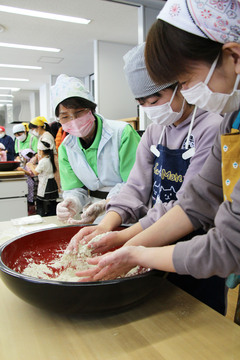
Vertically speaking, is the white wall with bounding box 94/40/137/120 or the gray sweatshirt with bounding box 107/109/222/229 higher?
the white wall with bounding box 94/40/137/120

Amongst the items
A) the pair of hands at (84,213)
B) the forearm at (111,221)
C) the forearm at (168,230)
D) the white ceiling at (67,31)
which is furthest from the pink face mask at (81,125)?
the white ceiling at (67,31)

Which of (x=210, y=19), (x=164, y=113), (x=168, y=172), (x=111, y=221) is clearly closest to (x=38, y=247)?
(x=111, y=221)

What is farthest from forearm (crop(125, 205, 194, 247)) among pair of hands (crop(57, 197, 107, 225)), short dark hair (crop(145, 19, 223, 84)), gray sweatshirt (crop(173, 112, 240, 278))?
pair of hands (crop(57, 197, 107, 225))

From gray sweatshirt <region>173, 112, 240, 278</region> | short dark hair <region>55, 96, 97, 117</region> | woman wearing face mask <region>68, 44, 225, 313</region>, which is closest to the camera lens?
gray sweatshirt <region>173, 112, 240, 278</region>

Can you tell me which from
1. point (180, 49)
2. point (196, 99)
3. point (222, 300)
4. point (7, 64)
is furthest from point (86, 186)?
point (7, 64)

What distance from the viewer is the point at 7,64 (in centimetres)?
727

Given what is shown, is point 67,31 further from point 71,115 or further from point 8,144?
point 71,115

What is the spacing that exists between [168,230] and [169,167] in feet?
1.14

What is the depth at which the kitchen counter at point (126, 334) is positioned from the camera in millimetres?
597

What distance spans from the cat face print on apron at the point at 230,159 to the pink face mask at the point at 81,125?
100 cm

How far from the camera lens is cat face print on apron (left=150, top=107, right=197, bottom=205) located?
1.13m

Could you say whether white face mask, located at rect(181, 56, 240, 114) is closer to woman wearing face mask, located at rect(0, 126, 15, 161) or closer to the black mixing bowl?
the black mixing bowl

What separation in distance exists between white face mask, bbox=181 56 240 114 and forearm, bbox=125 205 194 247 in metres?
0.30

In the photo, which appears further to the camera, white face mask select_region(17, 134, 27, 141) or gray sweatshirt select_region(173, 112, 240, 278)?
white face mask select_region(17, 134, 27, 141)
